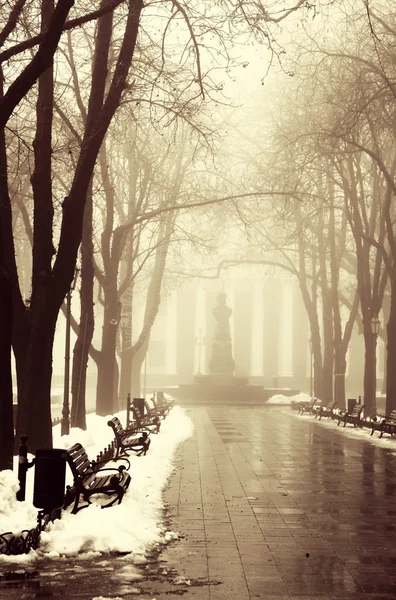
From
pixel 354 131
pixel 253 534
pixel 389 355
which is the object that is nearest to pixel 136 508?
pixel 253 534

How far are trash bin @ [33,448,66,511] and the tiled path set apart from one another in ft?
4.23

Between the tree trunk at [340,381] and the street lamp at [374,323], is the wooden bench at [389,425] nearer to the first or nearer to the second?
the street lamp at [374,323]

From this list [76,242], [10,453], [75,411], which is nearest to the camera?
[10,453]

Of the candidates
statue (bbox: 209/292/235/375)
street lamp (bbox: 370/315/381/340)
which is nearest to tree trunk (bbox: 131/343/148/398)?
statue (bbox: 209/292/235/375)

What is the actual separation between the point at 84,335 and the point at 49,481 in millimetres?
13789

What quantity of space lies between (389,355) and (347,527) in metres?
19.6

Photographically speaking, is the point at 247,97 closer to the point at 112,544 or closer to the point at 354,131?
the point at 354,131

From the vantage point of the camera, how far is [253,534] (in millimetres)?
10859

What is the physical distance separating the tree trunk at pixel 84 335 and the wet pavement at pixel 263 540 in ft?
10.5

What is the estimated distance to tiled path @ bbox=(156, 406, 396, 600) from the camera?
8.42 meters

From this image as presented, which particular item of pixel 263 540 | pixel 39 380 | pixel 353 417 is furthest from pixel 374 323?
pixel 263 540

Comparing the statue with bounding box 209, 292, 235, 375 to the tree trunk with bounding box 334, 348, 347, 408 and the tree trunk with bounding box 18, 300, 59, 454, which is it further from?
the tree trunk with bounding box 18, 300, 59, 454

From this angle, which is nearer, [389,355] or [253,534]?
[253,534]

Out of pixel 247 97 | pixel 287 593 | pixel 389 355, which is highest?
pixel 247 97
